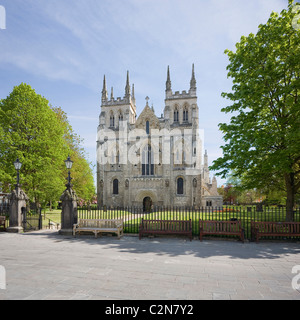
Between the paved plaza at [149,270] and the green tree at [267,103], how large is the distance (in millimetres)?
4169

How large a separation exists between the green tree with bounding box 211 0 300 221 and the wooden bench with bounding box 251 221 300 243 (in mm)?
1806

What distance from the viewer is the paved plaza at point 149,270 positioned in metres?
4.29

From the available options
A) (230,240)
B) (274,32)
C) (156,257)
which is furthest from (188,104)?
(156,257)

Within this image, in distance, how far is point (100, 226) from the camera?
424 inches

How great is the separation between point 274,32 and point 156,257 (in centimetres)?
1260

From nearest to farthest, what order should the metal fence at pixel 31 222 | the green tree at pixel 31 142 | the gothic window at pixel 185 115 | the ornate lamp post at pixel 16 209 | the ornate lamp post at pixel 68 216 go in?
1. the ornate lamp post at pixel 68 216
2. the ornate lamp post at pixel 16 209
3. the metal fence at pixel 31 222
4. the green tree at pixel 31 142
5. the gothic window at pixel 185 115

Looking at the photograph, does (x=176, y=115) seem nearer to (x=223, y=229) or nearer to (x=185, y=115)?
(x=185, y=115)

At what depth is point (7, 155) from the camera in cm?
1655

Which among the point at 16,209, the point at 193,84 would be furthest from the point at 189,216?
the point at 193,84

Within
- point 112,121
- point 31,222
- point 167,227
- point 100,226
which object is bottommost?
point 31,222

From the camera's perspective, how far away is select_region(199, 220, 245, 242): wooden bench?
9.11 metres

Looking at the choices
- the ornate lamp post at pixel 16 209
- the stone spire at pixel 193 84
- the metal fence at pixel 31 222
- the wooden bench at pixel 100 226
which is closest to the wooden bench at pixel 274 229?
the wooden bench at pixel 100 226

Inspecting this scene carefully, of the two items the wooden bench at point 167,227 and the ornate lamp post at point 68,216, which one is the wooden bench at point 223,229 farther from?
the ornate lamp post at point 68,216

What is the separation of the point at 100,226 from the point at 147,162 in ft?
81.7
